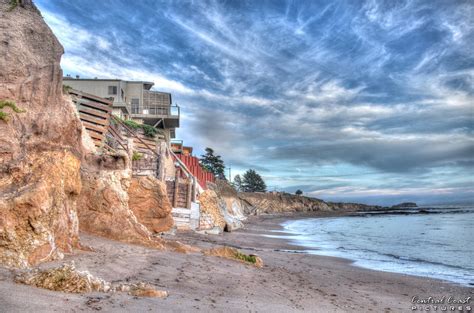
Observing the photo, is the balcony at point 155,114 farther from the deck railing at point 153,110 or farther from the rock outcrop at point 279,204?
the rock outcrop at point 279,204

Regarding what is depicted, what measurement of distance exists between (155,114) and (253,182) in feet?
291

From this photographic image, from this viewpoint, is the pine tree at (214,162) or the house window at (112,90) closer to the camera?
the house window at (112,90)

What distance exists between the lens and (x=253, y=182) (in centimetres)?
13075

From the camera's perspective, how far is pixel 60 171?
7.89 meters

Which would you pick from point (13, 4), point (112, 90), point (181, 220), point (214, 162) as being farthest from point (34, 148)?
point (214, 162)

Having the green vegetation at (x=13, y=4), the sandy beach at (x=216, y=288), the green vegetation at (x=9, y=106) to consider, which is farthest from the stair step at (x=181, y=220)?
the green vegetation at (x=13, y=4)

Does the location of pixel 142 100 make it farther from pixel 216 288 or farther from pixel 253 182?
pixel 253 182

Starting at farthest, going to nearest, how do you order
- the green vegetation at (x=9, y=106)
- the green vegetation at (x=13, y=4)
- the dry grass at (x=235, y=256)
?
the dry grass at (x=235, y=256) → the green vegetation at (x=13, y=4) → the green vegetation at (x=9, y=106)

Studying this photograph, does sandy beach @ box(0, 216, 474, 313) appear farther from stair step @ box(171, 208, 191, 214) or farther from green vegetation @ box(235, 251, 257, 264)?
stair step @ box(171, 208, 191, 214)

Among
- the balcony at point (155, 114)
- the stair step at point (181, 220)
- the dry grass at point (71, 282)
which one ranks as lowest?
the dry grass at point (71, 282)

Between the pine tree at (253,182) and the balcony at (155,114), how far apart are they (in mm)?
86622

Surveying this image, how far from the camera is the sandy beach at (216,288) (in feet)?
15.2

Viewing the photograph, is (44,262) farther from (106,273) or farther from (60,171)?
(60,171)

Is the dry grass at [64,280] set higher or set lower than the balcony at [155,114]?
lower
